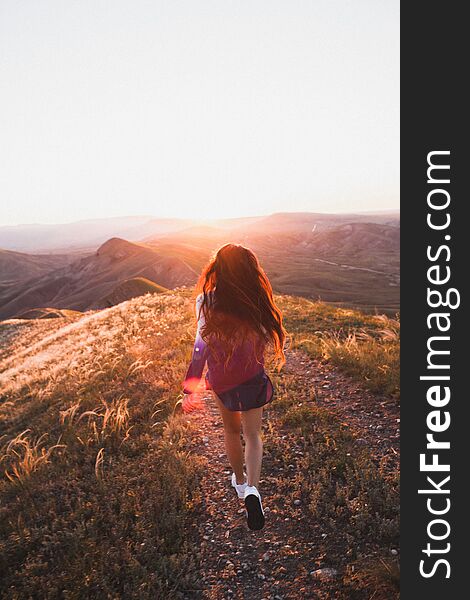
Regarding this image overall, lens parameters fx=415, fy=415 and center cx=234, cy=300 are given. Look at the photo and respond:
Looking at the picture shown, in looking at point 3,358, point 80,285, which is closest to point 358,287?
point 80,285

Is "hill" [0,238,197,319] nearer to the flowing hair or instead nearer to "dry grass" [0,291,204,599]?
"dry grass" [0,291,204,599]

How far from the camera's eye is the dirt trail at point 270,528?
13.3 feet

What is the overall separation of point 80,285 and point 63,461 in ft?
448

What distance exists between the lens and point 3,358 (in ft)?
81.3

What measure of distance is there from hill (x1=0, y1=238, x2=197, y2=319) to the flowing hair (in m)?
94.4

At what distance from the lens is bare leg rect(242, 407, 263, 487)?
15.1ft

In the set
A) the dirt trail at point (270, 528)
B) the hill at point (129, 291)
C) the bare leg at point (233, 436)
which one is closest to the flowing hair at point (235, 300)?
the bare leg at point (233, 436)

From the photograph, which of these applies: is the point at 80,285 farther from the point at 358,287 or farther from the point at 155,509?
the point at 155,509

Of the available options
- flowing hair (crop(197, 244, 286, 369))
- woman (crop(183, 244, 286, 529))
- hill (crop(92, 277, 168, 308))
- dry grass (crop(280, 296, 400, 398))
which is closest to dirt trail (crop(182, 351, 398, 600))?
Answer: woman (crop(183, 244, 286, 529))

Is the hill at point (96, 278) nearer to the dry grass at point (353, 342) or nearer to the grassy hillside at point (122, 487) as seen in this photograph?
the dry grass at point (353, 342)

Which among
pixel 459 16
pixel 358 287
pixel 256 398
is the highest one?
pixel 459 16

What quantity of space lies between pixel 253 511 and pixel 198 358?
1.84m

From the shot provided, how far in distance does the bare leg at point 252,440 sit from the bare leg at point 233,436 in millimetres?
102

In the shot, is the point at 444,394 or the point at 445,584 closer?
the point at 445,584
